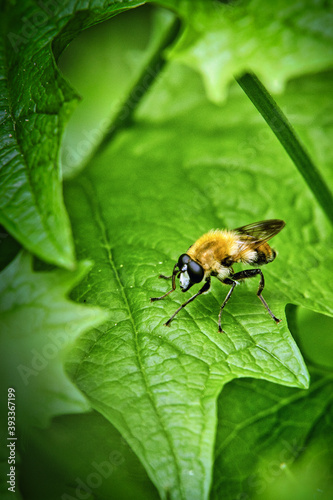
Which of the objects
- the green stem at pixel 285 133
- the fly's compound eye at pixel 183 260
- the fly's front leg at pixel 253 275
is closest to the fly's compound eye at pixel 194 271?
the fly's compound eye at pixel 183 260

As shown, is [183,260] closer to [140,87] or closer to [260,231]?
[260,231]

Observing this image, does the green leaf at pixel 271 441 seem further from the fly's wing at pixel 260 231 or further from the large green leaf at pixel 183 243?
the fly's wing at pixel 260 231

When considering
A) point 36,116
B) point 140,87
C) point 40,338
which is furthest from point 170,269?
point 140,87

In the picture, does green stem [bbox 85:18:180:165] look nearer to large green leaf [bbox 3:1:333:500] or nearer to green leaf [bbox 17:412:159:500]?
large green leaf [bbox 3:1:333:500]

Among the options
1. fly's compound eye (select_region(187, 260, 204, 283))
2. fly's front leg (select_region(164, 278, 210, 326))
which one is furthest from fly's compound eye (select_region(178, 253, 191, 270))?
fly's front leg (select_region(164, 278, 210, 326))

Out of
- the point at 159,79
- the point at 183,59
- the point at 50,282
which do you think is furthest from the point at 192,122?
the point at 50,282

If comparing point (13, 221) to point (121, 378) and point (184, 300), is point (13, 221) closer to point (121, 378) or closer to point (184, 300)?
point (121, 378)
